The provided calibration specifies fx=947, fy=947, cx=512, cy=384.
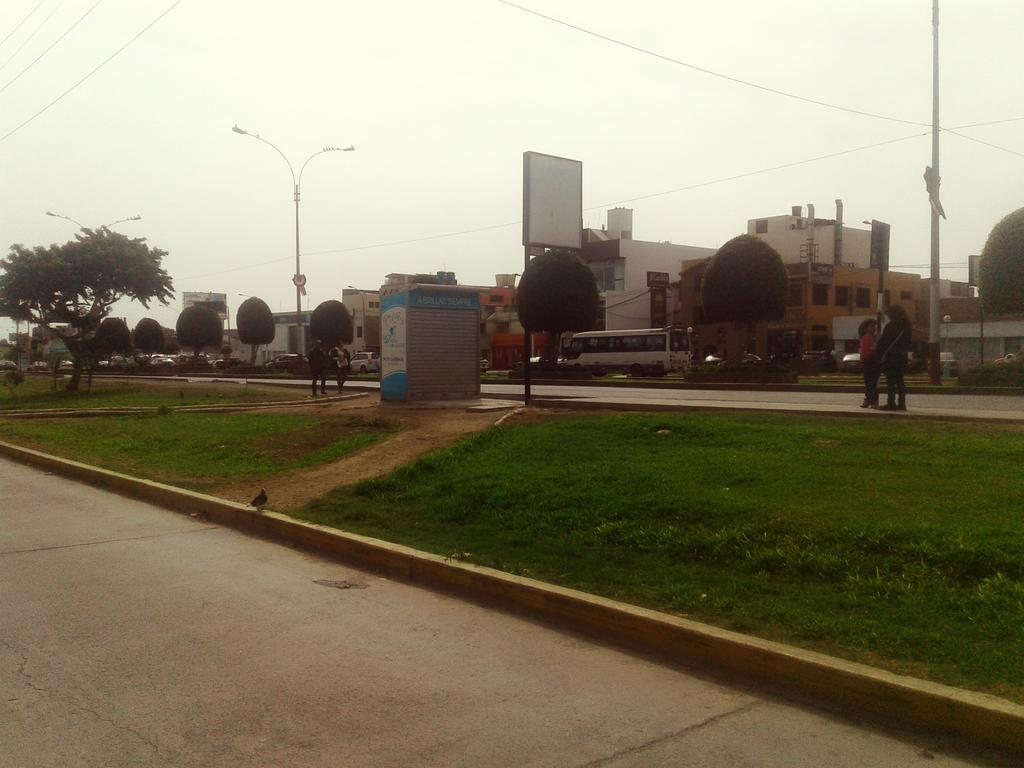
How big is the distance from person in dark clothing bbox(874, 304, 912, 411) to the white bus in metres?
34.8

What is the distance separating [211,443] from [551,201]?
743 centimetres

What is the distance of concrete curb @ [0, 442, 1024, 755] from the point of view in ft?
14.1

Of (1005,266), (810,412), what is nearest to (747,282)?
(1005,266)

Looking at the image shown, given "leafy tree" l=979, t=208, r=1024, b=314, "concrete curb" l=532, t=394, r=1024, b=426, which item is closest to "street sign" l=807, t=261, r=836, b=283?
"leafy tree" l=979, t=208, r=1024, b=314

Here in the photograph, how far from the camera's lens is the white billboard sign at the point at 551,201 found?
56.3 feet

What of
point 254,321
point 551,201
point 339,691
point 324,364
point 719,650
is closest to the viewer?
point 339,691

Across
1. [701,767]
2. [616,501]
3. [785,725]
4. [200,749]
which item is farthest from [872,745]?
[616,501]

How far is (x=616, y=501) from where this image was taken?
8.41 meters

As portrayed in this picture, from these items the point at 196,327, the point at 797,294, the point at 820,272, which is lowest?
the point at 196,327

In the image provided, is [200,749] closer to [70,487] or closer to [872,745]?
[872,745]

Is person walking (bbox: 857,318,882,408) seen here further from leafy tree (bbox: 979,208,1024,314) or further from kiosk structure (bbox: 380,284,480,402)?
leafy tree (bbox: 979,208,1024,314)

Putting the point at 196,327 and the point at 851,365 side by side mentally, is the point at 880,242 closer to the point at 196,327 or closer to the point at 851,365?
the point at 851,365

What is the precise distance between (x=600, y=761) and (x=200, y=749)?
177 centimetres

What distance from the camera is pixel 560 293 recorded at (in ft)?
162
